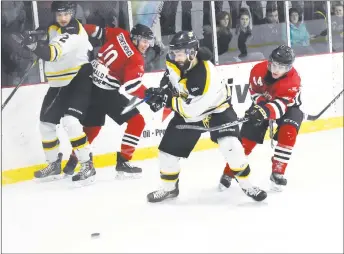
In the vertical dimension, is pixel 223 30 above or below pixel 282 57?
above

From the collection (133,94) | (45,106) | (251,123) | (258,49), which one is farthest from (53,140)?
(258,49)

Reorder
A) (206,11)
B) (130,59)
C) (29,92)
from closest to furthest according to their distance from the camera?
1. (206,11)
2. (130,59)
3. (29,92)

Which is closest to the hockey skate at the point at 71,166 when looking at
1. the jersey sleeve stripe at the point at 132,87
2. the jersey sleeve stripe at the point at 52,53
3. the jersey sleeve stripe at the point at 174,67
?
the jersey sleeve stripe at the point at 132,87

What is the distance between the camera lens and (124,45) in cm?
244

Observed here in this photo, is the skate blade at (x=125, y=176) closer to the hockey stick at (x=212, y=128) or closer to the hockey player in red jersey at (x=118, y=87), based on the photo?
the hockey player in red jersey at (x=118, y=87)

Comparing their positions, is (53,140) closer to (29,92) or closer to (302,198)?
(29,92)

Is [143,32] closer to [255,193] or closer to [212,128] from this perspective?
[212,128]

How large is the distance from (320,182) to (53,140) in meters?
1.10

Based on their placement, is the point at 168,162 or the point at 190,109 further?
the point at 168,162

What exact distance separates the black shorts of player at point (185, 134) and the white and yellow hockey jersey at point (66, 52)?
0.43 meters

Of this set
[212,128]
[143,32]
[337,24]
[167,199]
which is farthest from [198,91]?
[337,24]

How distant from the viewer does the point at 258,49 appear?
2.10 metres

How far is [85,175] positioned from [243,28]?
83cm

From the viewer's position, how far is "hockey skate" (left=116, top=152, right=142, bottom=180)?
2.52 metres
